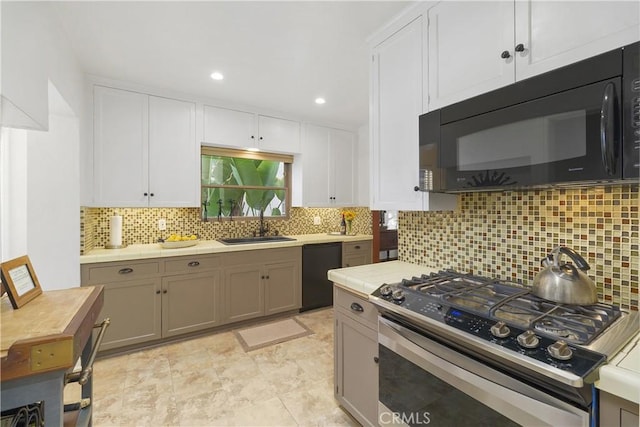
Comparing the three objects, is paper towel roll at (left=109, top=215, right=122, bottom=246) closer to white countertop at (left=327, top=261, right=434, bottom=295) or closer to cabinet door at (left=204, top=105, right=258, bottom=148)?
cabinet door at (left=204, top=105, right=258, bottom=148)

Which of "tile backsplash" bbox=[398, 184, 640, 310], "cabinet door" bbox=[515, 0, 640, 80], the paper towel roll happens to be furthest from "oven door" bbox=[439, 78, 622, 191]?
the paper towel roll

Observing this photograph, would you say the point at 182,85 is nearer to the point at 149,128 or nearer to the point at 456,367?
the point at 149,128

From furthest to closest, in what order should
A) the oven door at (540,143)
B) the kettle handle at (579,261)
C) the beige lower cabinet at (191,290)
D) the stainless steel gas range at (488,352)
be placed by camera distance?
the beige lower cabinet at (191,290)
the kettle handle at (579,261)
the oven door at (540,143)
the stainless steel gas range at (488,352)

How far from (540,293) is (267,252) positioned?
98.6 inches

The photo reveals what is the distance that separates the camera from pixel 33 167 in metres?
1.94

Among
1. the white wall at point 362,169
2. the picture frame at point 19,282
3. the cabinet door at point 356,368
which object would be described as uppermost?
the white wall at point 362,169

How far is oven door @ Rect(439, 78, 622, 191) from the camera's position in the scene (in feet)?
3.03

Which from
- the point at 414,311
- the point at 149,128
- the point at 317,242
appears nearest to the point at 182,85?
the point at 149,128

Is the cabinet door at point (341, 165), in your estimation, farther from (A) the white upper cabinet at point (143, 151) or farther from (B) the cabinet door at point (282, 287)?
(A) the white upper cabinet at point (143, 151)

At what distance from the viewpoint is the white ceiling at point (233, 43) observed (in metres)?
1.72

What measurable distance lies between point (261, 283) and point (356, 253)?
1.33 metres

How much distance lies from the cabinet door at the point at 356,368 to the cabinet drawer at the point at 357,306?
4 cm

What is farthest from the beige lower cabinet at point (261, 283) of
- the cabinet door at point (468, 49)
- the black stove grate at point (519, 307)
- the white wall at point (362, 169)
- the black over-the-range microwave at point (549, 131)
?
the cabinet door at point (468, 49)

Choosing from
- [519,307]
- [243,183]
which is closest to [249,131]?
[243,183]
